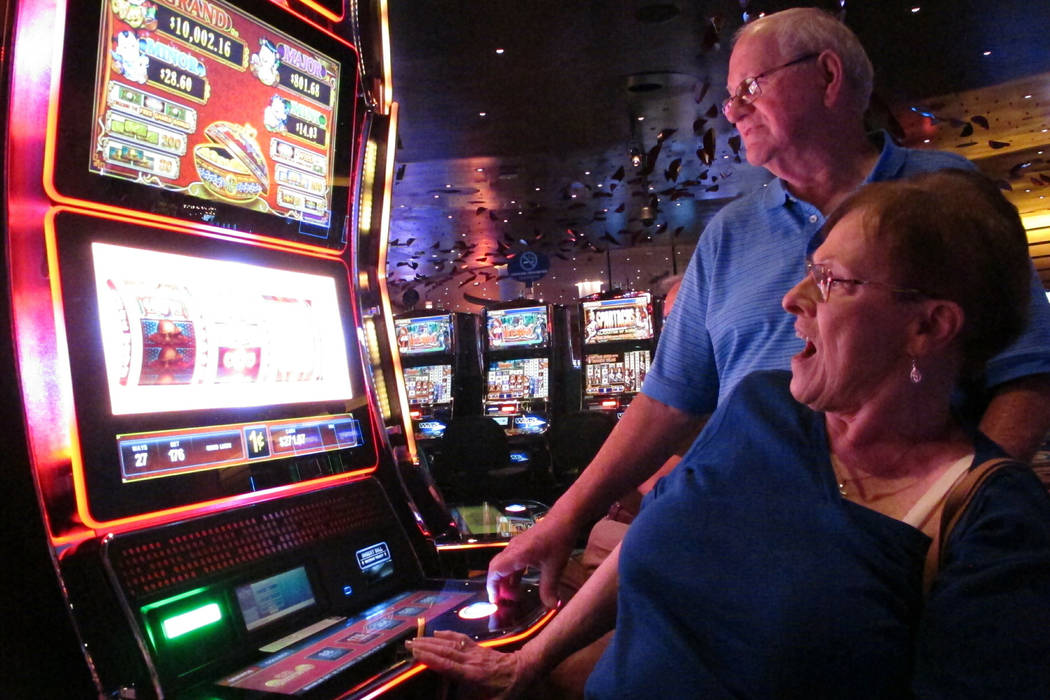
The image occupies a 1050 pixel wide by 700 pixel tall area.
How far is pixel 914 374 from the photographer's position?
95 centimetres

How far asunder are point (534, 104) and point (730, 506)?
7.12 metres

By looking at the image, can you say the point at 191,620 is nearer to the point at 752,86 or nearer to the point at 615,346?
the point at 752,86

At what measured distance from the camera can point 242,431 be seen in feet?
4.66

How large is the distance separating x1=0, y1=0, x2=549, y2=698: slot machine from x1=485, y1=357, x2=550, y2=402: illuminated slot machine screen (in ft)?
18.0

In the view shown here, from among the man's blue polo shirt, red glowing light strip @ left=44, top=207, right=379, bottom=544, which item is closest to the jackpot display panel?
the man's blue polo shirt

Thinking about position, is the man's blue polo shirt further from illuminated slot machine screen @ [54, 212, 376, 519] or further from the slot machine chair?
the slot machine chair

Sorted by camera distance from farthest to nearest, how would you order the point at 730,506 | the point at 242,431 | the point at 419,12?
the point at 419,12
the point at 242,431
the point at 730,506

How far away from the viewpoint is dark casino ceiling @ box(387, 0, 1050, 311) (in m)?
5.89

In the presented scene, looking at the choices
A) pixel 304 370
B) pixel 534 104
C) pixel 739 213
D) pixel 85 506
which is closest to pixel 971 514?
pixel 739 213

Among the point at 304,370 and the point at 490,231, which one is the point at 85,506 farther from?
the point at 490,231

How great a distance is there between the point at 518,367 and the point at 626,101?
2.68 m

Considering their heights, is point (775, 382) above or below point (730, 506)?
above

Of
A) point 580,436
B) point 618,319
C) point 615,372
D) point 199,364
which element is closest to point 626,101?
point 618,319

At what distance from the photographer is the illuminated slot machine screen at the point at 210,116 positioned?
4.01 feet
